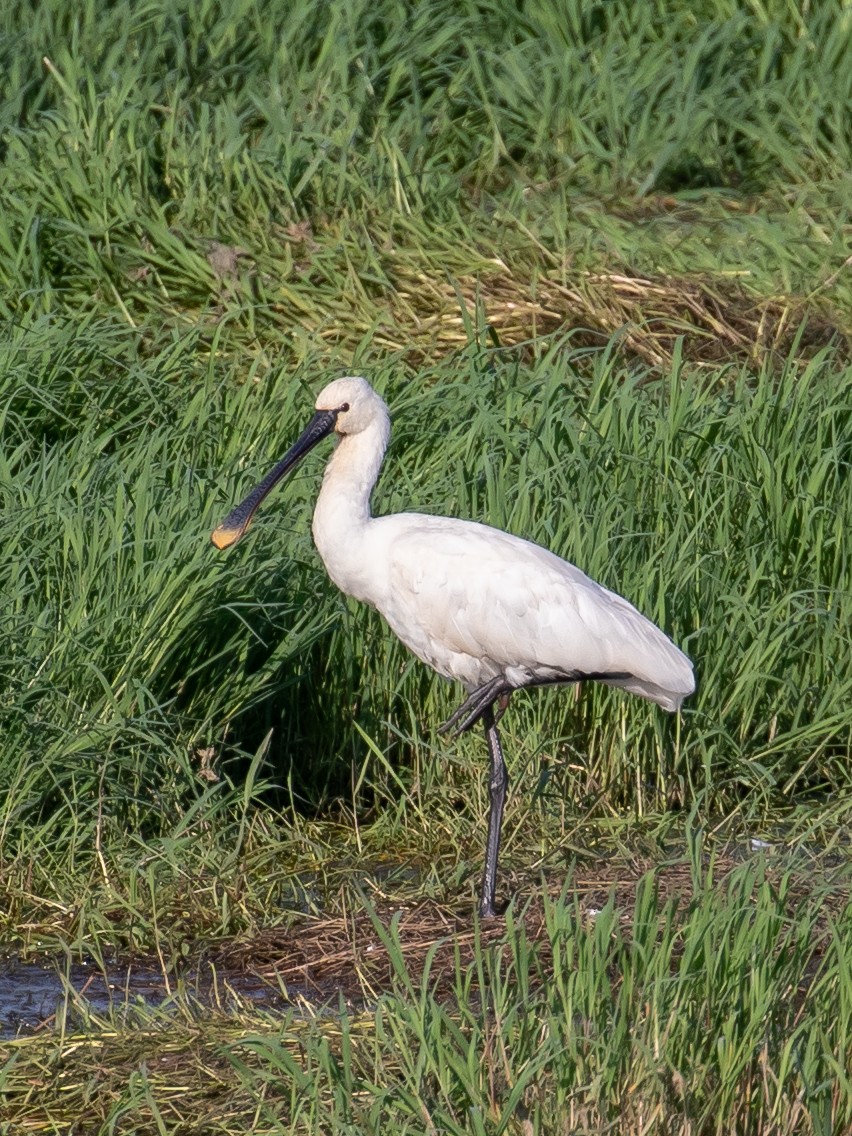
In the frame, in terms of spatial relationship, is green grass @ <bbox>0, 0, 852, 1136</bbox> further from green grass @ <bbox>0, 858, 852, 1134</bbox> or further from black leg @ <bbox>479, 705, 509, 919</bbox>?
black leg @ <bbox>479, 705, 509, 919</bbox>

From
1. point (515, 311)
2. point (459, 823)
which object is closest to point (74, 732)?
point (459, 823)

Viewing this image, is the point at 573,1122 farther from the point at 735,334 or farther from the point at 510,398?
the point at 735,334

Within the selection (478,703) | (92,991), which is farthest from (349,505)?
(92,991)

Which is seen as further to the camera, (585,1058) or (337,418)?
(337,418)

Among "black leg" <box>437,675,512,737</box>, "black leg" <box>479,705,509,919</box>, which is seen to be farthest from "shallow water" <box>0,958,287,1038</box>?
"black leg" <box>437,675,512,737</box>

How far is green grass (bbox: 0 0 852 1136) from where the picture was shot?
3.61 metres

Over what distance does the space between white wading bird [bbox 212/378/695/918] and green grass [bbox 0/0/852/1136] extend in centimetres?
36

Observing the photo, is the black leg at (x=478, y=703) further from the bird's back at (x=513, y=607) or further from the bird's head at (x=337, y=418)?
the bird's head at (x=337, y=418)

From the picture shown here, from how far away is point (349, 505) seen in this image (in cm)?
508

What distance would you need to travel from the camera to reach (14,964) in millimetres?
4582

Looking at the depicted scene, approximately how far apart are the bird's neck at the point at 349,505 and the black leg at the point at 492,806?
1.59ft

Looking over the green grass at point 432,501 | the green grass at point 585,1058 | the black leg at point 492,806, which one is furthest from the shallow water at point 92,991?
the black leg at point 492,806

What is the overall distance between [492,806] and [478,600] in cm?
51

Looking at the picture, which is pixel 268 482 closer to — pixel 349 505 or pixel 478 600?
pixel 349 505
